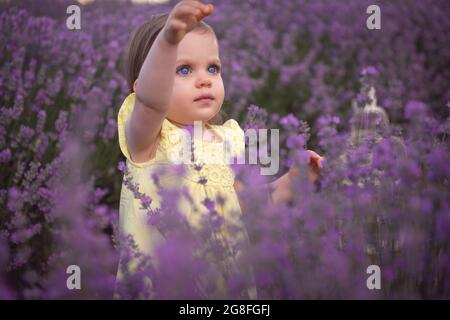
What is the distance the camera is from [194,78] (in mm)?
1845

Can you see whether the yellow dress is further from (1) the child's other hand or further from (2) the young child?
(1) the child's other hand

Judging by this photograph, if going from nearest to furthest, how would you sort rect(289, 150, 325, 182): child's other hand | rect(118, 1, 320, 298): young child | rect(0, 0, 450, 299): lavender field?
1. rect(0, 0, 450, 299): lavender field
2. rect(118, 1, 320, 298): young child
3. rect(289, 150, 325, 182): child's other hand

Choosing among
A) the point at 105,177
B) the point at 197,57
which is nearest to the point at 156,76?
the point at 197,57

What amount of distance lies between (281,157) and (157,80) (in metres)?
0.87

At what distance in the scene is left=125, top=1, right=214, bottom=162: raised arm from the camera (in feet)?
4.77

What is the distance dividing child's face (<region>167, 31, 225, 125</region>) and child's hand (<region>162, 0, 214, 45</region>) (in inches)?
13.3

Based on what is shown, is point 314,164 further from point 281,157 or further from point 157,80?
point 157,80

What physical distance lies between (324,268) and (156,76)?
0.54m

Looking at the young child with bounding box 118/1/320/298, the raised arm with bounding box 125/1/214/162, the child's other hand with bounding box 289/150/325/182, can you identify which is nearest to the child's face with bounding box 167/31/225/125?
the young child with bounding box 118/1/320/298

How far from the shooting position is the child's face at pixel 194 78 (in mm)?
1832

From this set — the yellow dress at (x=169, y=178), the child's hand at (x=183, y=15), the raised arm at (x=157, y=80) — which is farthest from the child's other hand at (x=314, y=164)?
the child's hand at (x=183, y=15)

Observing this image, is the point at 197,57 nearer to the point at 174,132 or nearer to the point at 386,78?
the point at 174,132

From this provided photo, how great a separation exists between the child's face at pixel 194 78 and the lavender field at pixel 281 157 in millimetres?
133

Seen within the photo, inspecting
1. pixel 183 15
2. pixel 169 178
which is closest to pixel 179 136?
pixel 169 178
